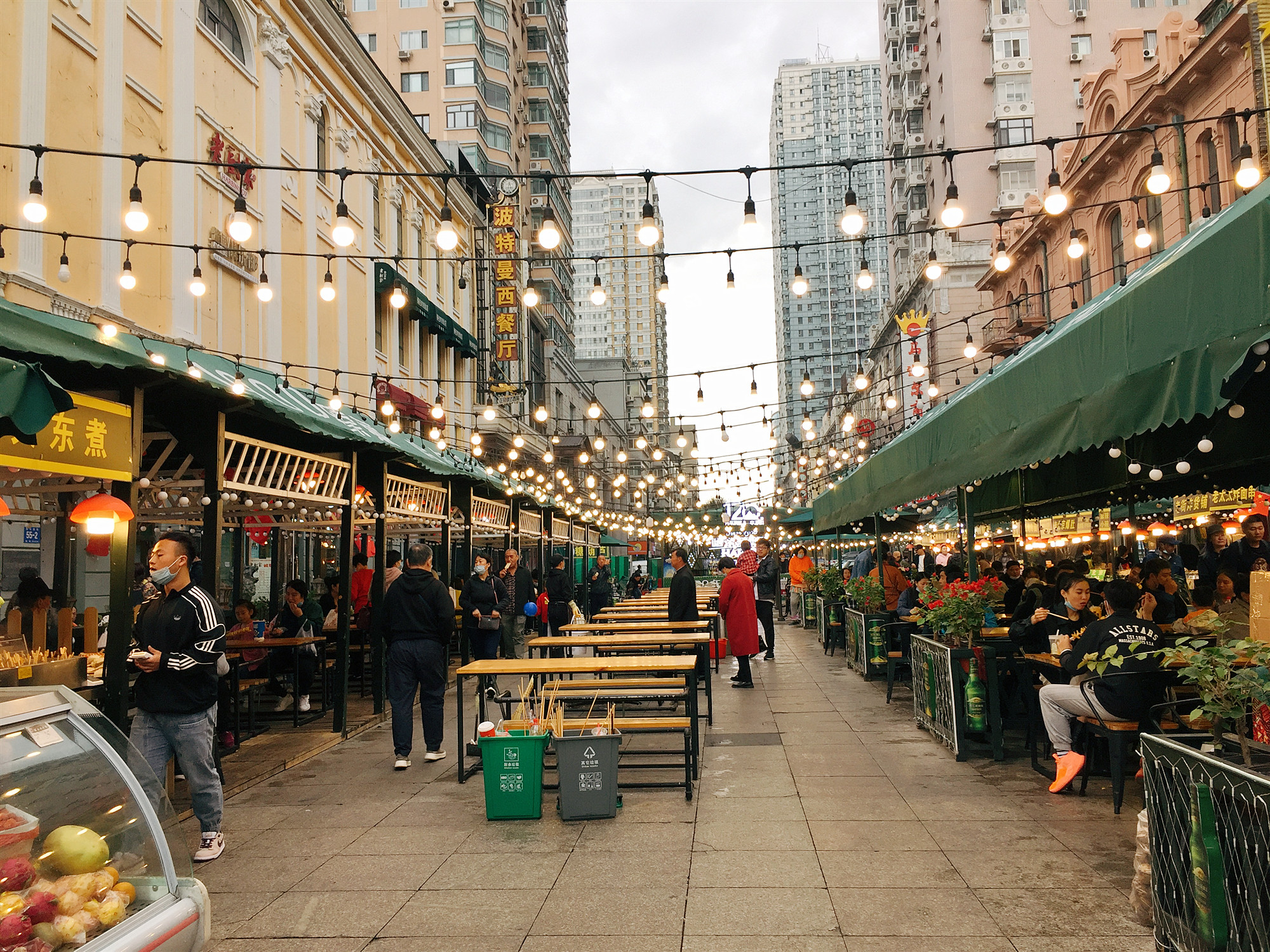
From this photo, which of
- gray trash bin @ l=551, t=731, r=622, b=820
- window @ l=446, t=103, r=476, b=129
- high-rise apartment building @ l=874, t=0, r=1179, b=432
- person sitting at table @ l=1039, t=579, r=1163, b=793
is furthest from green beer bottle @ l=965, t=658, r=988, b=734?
window @ l=446, t=103, r=476, b=129

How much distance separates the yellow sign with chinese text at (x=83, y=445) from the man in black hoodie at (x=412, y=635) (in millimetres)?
2862

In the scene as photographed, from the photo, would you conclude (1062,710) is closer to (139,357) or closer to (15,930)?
(15,930)

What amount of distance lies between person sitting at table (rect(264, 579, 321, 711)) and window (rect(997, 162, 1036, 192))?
45196 millimetres

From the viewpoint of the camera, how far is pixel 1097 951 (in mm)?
4734

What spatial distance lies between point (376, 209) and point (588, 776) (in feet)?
80.4

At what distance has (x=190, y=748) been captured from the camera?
649 cm

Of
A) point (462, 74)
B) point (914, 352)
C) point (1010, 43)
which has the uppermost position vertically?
point (1010, 43)

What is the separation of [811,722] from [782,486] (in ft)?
371

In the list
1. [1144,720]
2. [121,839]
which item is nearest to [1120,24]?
[1144,720]

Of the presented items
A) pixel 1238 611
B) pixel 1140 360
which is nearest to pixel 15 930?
pixel 1140 360

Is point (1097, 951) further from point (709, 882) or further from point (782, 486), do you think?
point (782, 486)

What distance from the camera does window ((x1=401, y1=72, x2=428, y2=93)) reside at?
49.2 m

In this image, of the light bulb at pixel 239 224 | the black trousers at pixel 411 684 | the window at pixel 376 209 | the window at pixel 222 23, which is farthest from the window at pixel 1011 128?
the black trousers at pixel 411 684

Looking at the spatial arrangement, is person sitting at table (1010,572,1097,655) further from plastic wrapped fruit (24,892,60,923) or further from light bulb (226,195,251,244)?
light bulb (226,195,251,244)
